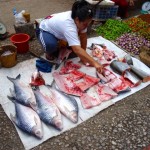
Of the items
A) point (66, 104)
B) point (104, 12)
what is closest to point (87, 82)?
point (66, 104)

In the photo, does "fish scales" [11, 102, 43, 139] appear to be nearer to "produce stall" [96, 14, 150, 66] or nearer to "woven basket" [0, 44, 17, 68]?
"woven basket" [0, 44, 17, 68]

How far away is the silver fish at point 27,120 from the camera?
3.15 m

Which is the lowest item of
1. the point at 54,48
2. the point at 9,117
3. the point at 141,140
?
the point at 141,140

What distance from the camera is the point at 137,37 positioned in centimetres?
538

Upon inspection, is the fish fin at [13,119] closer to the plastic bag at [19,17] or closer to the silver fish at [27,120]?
the silver fish at [27,120]

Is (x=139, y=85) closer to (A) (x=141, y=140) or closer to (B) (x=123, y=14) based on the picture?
(A) (x=141, y=140)

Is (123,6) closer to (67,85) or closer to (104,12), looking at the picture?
(104,12)

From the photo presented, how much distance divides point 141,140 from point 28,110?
1.62 metres

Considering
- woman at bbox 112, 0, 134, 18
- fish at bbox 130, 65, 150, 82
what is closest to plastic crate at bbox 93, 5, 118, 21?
woman at bbox 112, 0, 134, 18

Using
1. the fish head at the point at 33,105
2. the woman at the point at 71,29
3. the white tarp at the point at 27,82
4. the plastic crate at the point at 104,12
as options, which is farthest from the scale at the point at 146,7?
the fish head at the point at 33,105

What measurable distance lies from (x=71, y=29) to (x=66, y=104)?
116 centimetres

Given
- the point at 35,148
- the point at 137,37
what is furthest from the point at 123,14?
the point at 35,148

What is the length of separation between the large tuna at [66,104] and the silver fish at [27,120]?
1.30 feet

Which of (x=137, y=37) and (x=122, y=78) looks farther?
(x=137, y=37)
